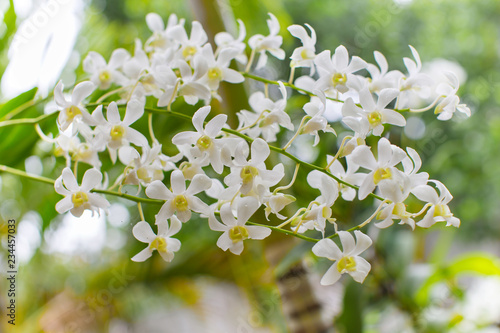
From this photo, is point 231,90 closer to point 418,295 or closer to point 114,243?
point 418,295

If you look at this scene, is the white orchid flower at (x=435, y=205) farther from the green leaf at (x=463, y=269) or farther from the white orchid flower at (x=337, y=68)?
the green leaf at (x=463, y=269)

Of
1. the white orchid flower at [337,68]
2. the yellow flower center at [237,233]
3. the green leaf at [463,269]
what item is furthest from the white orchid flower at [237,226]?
the green leaf at [463,269]

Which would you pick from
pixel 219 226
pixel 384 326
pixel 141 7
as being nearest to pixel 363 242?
pixel 219 226

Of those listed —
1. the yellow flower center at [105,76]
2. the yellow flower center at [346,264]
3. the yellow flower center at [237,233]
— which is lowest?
the yellow flower center at [346,264]

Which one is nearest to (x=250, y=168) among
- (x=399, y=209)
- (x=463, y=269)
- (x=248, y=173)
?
(x=248, y=173)

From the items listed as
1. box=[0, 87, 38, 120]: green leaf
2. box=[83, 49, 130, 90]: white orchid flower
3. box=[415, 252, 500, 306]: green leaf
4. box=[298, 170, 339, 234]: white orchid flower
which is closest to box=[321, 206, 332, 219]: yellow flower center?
box=[298, 170, 339, 234]: white orchid flower

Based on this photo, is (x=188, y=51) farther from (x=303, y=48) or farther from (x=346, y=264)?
(x=346, y=264)

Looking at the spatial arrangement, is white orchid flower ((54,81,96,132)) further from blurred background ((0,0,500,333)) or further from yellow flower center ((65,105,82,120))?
blurred background ((0,0,500,333))
